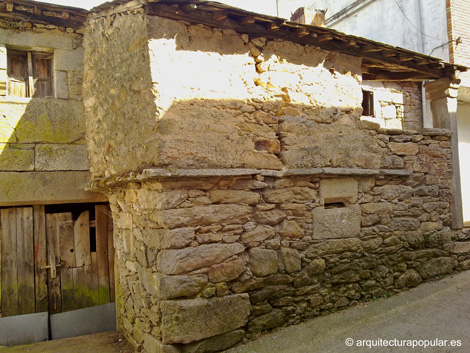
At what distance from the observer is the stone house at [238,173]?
3668mm

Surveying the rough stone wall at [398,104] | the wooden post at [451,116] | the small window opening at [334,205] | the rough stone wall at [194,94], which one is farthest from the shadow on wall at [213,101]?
the rough stone wall at [398,104]

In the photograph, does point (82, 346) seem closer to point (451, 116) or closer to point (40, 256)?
point (40, 256)

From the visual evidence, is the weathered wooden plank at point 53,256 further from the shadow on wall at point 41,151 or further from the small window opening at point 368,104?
the small window opening at point 368,104

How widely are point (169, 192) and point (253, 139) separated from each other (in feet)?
3.58

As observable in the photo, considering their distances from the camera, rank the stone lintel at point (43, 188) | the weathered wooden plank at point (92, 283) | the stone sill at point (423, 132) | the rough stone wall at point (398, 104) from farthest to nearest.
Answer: the rough stone wall at point (398, 104) → the stone sill at point (423, 132) → the weathered wooden plank at point (92, 283) → the stone lintel at point (43, 188)

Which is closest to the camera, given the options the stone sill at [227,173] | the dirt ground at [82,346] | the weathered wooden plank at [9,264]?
the stone sill at [227,173]

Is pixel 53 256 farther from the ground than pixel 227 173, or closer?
closer

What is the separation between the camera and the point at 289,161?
14.1 feet

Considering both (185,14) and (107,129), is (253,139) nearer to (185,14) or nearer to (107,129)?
(185,14)

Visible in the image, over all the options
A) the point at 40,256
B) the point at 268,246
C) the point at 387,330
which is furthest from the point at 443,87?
the point at 40,256

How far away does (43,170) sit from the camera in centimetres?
471

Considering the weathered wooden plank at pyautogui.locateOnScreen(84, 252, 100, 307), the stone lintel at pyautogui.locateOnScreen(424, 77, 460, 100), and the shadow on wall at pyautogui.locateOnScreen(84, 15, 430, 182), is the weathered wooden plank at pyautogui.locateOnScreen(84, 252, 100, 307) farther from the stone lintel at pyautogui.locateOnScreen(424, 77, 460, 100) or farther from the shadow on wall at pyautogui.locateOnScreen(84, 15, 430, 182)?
the stone lintel at pyautogui.locateOnScreen(424, 77, 460, 100)

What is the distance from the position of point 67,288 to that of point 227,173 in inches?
109

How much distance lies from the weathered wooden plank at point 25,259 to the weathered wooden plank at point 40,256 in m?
0.04
